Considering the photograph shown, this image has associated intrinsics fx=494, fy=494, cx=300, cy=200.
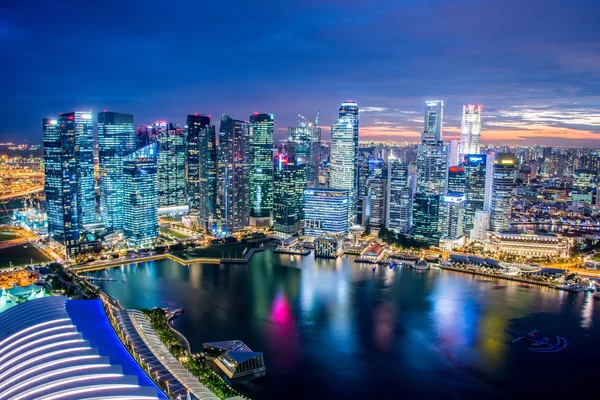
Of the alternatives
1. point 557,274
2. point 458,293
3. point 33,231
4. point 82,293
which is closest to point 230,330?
point 82,293

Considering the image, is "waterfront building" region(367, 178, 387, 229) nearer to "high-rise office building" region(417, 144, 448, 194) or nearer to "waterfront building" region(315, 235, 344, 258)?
"high-rise office building" region(417, 144, 448, 194)

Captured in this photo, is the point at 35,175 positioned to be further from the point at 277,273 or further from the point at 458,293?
the point at 458,293

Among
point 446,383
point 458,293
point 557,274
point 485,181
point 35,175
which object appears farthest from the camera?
point 35,175

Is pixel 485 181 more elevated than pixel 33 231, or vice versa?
pixel 485 181

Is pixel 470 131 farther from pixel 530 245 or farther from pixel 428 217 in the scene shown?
pixel 530 245

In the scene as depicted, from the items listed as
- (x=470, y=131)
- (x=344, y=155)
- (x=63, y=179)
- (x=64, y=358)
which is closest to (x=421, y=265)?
(x=344, y=155)

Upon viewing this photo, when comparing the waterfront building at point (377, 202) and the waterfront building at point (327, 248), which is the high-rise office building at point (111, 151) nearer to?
the waterfront building at point (327, 248)
